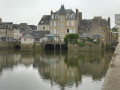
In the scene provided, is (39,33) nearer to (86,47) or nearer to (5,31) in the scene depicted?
(5,31)

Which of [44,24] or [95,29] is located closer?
[95,29]

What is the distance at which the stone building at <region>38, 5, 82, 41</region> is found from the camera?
204ft

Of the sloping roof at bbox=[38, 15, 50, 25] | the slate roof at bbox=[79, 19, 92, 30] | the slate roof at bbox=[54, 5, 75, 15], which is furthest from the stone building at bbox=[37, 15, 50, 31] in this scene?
the slate roof at bbox=[79, 19, 92, 30]

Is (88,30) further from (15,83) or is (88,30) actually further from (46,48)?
(15,83)

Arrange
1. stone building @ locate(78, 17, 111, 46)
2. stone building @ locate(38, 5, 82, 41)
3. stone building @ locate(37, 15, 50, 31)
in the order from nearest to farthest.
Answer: stone building @ locate(78, 17, 111, 46) → stone building @ locate(38, 5, 82, 41) → stone building @ locate(37, 15, 50, 31)

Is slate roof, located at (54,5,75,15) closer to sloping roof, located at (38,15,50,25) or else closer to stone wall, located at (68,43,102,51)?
sloping roof, located at (38,15,50,25)

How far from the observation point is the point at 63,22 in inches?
2475

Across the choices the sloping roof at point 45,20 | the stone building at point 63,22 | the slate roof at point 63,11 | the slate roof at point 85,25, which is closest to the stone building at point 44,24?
the sloping roof at point 45,20

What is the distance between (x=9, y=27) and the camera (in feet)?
243

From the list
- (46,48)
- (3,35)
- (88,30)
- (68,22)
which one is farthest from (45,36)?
(3,35)

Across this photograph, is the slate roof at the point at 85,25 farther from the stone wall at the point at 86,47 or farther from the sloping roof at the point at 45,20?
the stone wall at the point at 86,47

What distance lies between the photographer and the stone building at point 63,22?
6222 centimetres

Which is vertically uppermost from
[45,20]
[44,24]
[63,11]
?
[63,11]

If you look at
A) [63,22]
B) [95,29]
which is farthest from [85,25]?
[63,22]
